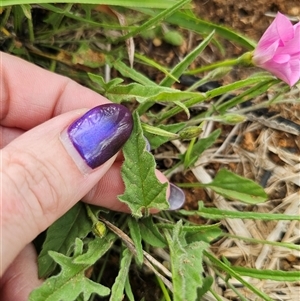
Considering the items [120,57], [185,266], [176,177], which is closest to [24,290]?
[185,266]

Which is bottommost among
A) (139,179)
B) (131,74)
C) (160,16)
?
(139,179)

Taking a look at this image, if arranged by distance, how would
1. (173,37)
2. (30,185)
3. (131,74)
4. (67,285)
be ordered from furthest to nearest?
(173,37) → (131,74) → (67,285) → (30,185)

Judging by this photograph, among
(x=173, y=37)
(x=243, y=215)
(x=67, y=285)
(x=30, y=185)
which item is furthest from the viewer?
(x=173, y=37)

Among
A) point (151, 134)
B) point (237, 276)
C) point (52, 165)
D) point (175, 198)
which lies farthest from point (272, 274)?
point (52, 165)

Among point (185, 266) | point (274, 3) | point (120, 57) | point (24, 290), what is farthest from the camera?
point (274, 3)

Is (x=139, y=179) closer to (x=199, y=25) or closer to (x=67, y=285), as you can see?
(x=67, y=285)

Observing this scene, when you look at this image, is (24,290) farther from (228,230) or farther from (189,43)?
(189,43)

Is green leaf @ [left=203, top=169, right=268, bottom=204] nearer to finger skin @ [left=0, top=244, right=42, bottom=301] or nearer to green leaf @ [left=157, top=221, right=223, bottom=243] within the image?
green leaf @ [left=157, top=221, right=223, bottom=243]
